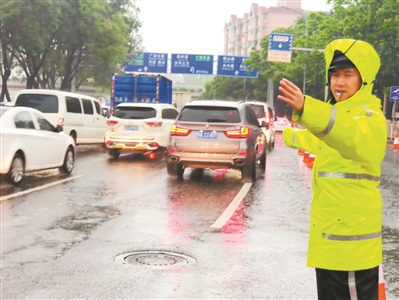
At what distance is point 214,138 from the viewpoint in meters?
12.8

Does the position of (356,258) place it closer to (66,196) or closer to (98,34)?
(66,196)

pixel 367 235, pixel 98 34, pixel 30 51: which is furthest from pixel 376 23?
pixel 367 235

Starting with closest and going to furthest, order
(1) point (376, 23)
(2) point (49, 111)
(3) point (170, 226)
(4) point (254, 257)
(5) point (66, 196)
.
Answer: (4) point (254, 257) → (3) point (170, 226) → (5) point (66, 196) → (2) point (49, 111) → (1) point (376, 23)

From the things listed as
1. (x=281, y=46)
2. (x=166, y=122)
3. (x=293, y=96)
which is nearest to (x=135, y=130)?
(x=166, y=122)

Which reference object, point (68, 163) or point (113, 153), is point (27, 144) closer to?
point (68, 163)

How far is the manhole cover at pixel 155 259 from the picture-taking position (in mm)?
6293

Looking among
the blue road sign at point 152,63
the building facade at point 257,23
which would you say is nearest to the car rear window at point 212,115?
the blue road sign at point 152,63

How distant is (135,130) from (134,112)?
0.66 metres

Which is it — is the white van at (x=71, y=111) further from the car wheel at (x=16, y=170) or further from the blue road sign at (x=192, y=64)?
the blue road sign at (x=192, y=64)

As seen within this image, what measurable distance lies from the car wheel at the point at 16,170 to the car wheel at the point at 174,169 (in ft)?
10.4

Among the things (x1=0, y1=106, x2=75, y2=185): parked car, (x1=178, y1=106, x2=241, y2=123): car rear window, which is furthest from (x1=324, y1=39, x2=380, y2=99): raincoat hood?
(x1=178, y1=106, x2=241, y2=123): car rear window

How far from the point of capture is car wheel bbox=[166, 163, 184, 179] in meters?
13.4

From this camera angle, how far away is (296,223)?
8.78 meters

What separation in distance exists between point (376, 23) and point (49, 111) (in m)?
23.1
